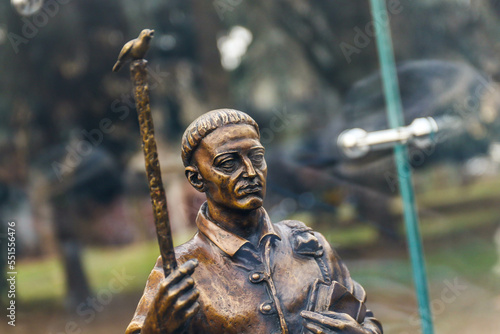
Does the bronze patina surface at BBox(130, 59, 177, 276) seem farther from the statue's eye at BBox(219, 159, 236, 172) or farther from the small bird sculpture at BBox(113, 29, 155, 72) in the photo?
the statue's eye at BBox(219, 159, 236, 172)

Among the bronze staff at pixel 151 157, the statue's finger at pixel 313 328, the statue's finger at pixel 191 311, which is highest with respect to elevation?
the bronze staff at pixel 151 157

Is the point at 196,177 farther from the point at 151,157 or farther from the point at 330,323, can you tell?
the point at 330,323

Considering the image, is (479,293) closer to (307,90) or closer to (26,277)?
(307,90)

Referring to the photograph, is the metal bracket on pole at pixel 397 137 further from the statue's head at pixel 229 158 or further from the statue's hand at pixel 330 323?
the statue's hand at pixel 330 323

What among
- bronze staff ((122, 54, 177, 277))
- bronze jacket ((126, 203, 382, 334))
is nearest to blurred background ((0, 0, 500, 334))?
bronze jacket ((126, 203, 382, 334))

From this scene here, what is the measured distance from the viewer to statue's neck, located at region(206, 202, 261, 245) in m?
2.20

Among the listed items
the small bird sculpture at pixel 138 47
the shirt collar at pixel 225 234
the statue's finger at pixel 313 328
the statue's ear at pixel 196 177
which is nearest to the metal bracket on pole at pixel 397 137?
the shirt collar at pixel 225 234

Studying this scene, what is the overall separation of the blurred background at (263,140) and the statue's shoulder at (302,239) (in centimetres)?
377

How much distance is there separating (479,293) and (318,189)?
2058 millimetres

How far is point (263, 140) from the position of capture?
6840mm

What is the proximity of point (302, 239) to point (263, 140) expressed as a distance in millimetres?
4618

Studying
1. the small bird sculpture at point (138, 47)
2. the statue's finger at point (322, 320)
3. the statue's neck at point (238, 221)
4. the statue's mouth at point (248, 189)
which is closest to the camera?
the small bird sculpture at point (138, 47)

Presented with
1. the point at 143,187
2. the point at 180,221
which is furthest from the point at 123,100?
the point at 180,221

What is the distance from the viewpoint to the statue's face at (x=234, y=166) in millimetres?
2098
